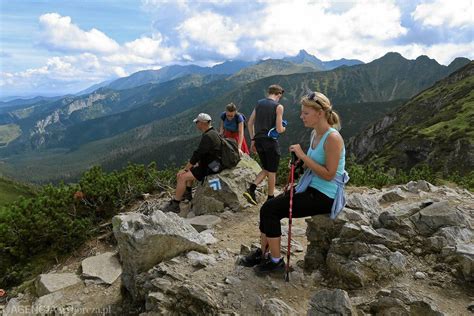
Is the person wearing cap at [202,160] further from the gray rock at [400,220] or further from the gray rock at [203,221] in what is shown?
the gray rock at [400,220]

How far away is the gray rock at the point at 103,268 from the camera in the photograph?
997cm

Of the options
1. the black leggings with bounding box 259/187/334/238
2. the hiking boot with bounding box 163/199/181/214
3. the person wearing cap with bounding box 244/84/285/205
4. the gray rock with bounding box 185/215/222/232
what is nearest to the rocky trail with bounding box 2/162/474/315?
the black leggings with bounding box 259/187/334/238

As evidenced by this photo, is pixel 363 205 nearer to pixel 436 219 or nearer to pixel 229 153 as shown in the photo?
pixel 436 219

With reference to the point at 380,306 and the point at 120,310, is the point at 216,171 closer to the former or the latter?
the point at 120,310

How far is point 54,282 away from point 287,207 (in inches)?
270

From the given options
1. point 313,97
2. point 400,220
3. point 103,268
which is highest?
point 313,97

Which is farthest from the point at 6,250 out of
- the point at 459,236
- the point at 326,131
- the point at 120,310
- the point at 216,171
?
the point at 459,236

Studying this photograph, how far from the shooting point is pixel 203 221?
12258mm

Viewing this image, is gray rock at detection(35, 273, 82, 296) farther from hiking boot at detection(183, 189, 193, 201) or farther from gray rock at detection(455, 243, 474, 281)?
gray rock at detection(455, 243, 474, 281)

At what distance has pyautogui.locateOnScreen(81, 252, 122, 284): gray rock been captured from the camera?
32.7 feet

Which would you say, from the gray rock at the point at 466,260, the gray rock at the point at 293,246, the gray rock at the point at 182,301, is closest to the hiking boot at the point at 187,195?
the gray rock at the point at 293,246

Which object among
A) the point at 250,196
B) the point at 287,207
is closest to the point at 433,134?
the point at 250,196

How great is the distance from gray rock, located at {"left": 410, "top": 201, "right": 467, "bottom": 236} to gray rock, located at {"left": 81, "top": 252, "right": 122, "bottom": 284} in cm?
743

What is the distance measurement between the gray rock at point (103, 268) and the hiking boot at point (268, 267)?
4426 millimetres
